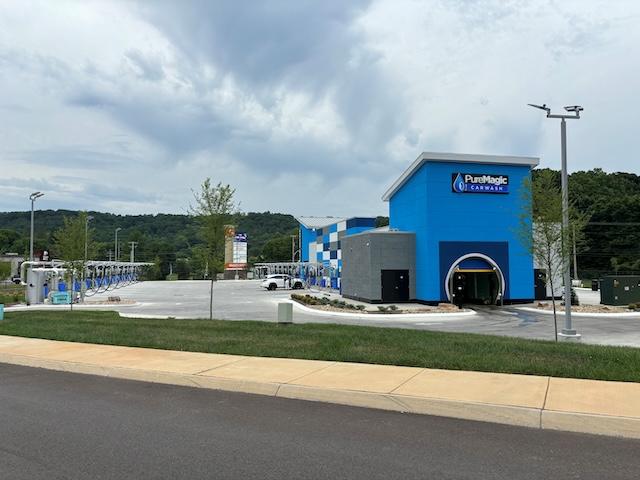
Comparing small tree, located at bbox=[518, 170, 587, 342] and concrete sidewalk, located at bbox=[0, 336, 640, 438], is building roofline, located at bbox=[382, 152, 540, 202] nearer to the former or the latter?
small tree, located at bbox=[518, 170, 587, 342]

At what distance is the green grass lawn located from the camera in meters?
8.92

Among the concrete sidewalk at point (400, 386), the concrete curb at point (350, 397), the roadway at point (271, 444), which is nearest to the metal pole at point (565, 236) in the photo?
the concrete sidewalk at point (400, 386)

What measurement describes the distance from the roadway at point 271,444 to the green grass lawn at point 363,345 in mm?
2736

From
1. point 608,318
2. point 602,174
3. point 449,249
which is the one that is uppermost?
point 602,174

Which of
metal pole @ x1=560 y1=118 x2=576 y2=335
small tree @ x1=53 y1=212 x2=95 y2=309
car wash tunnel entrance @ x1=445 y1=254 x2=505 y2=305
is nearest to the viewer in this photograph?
metal pole @ x1=560 y1=118 x2=576 y2=335

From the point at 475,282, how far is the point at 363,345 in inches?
987

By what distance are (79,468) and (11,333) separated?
12364mm

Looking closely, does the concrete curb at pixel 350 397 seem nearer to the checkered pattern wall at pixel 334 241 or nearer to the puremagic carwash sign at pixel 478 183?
the puremagic carwash sign at pixel 478 183

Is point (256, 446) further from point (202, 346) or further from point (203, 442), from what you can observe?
point (202, 346)

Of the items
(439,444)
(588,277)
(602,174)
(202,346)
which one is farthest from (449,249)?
(602,174)

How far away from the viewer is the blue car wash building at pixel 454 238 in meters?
30.5

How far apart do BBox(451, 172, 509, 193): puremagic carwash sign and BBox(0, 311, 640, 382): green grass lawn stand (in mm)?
18631

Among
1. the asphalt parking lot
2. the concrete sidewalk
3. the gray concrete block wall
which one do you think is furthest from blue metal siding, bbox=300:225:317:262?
the concrete sidewalk

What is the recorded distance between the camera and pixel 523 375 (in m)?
8.48
